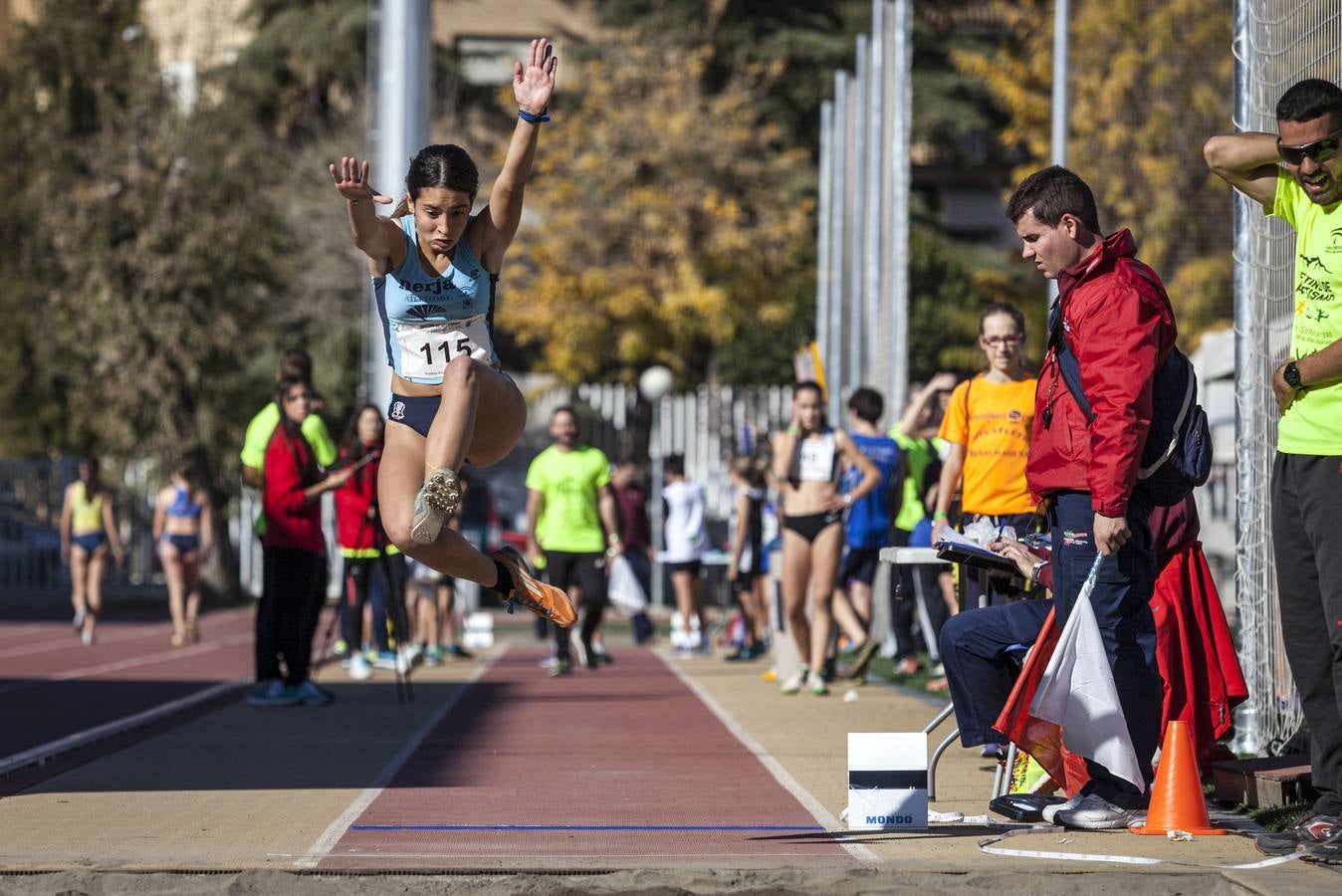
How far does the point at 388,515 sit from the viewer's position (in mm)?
7168

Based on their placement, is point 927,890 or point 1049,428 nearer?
point 927,890

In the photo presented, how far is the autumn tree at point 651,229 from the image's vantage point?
35.6m

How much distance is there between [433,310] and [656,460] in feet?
68.2

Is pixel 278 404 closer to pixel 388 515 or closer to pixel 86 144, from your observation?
pixel 388 515

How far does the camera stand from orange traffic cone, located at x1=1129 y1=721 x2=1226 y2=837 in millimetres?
6434

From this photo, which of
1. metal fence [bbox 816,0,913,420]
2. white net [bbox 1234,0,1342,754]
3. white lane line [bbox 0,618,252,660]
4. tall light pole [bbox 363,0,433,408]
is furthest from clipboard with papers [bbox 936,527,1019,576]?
tall light pole [bbox 363,0,433,408]

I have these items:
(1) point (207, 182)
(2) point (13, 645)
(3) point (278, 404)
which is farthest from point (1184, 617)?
(1) point (207, 182)

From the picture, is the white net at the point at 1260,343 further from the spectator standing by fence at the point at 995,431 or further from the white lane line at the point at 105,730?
the white lane line at the point at 105,730

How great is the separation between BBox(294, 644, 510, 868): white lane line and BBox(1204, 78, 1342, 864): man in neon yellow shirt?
298 centimetres

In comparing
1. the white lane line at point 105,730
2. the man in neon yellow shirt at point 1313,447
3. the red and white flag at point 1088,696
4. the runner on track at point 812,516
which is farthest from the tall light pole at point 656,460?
the man in neon yellow shirt at point 1313,447

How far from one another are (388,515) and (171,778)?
197 cm

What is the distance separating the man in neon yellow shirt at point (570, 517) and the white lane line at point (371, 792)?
6.81 ft

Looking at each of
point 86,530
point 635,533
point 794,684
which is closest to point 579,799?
point 794,684

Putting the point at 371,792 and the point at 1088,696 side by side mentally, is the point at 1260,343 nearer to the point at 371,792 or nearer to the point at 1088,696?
the point at 1088,696
